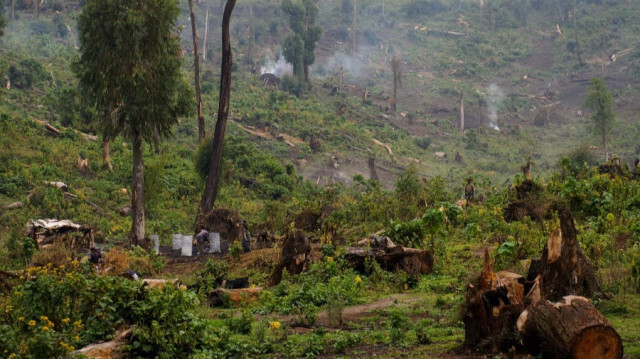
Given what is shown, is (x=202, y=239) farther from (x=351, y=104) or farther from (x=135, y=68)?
(x=351, y=104)

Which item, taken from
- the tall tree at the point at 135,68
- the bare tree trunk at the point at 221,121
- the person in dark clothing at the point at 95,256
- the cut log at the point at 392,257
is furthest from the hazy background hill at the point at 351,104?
the cut log at the point at 392,257

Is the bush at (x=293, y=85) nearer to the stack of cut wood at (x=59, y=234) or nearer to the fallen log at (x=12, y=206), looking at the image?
the fallen log at (x=12, y=206)

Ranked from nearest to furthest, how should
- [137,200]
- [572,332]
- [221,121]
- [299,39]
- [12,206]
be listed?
[572,332]
[137,200]
[12,206]
[221,121]
[299,39]

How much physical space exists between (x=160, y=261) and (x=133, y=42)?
7085 millimetres

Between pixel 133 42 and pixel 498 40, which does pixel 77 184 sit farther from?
pixel 498 40

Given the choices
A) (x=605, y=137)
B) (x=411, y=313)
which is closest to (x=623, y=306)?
(x=411, y=313)

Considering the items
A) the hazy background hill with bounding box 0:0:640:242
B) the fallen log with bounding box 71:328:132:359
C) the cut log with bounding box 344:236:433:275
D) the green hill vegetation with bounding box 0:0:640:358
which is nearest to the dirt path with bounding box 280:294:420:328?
the green hill vegetation with bounding box 0:0:640:358

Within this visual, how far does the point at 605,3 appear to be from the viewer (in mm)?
96438

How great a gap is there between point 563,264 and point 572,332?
3090 mm

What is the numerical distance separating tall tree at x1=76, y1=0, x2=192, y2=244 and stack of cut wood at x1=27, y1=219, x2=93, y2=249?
228 centimetres

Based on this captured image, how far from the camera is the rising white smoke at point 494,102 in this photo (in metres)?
68.1

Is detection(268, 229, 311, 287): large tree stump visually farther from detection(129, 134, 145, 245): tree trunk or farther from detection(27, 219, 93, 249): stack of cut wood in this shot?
detection(129, 134, 145, 245): tree trunk

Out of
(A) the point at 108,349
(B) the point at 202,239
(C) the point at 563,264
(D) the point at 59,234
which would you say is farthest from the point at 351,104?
(A) the point at 108,349

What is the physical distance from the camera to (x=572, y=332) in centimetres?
636
